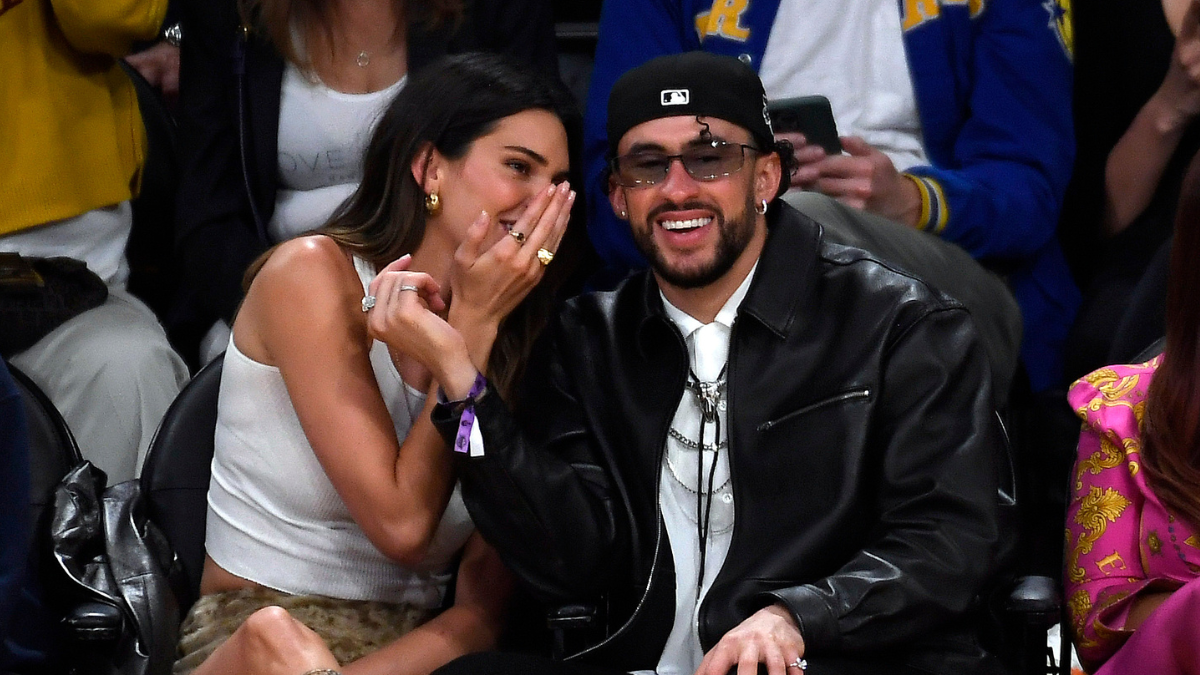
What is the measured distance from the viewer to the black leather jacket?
266cm

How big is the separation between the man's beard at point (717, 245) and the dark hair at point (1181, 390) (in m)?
0.70

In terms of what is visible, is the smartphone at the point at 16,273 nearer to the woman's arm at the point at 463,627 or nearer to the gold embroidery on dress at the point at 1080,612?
the woman's arm at the point at 463,627

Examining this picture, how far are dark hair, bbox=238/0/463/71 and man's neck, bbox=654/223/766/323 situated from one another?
48.3 inches

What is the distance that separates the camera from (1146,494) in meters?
2.77

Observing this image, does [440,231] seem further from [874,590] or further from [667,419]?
[874,590]

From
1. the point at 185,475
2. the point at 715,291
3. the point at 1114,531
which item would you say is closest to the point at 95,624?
the point at 185,475

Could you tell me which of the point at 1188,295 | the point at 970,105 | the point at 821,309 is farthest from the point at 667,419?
the point at 970,105

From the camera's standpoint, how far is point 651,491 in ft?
9.46

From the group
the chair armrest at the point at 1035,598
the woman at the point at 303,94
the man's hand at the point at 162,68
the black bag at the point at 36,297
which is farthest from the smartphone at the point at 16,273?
the chair armrest at the point at 1035,598

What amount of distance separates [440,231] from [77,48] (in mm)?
1287

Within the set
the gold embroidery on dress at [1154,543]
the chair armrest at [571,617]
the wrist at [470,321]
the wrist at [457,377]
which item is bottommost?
the chair armrest at [571,617]

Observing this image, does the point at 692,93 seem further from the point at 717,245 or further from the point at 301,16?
the point at 301,16

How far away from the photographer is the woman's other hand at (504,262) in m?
2.97

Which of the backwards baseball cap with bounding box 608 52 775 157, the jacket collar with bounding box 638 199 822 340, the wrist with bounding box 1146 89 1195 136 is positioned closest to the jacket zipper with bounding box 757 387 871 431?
the jacket collar with bounding box 638 199 822 340
